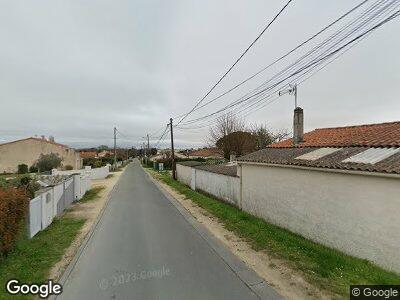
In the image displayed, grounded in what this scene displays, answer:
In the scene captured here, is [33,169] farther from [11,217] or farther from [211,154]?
[11,217]

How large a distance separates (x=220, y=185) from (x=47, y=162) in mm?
33041

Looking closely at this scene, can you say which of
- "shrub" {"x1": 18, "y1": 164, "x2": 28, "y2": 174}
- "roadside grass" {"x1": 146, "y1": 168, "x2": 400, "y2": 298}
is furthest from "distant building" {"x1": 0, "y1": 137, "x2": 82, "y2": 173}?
"roadside grass" {"x1": 146, "y1": 168, "x2": 400, "y2": 298}

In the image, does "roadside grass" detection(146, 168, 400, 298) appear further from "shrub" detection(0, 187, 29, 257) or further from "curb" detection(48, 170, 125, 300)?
"shrub" detection(0, 187, 29, 257)

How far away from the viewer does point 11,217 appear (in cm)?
675

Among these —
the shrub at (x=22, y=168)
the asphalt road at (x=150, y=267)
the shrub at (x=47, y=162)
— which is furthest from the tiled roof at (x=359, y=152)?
the shrub at (x=22, y=168)

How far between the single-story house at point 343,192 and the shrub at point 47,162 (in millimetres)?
36187

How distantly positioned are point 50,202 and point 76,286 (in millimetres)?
6326

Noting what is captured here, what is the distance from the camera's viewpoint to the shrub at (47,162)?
131 ft

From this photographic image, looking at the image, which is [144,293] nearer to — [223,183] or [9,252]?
[9,252]

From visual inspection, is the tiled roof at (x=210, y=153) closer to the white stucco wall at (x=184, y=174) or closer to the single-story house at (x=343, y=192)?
the white stucco wall at (x=184, y=174)

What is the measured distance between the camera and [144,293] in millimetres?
5066

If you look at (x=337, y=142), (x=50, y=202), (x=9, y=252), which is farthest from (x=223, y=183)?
(x=9, y=252)

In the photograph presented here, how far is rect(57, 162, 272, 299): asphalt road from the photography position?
5.12m

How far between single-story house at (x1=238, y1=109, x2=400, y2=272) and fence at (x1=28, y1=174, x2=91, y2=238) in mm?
7971
